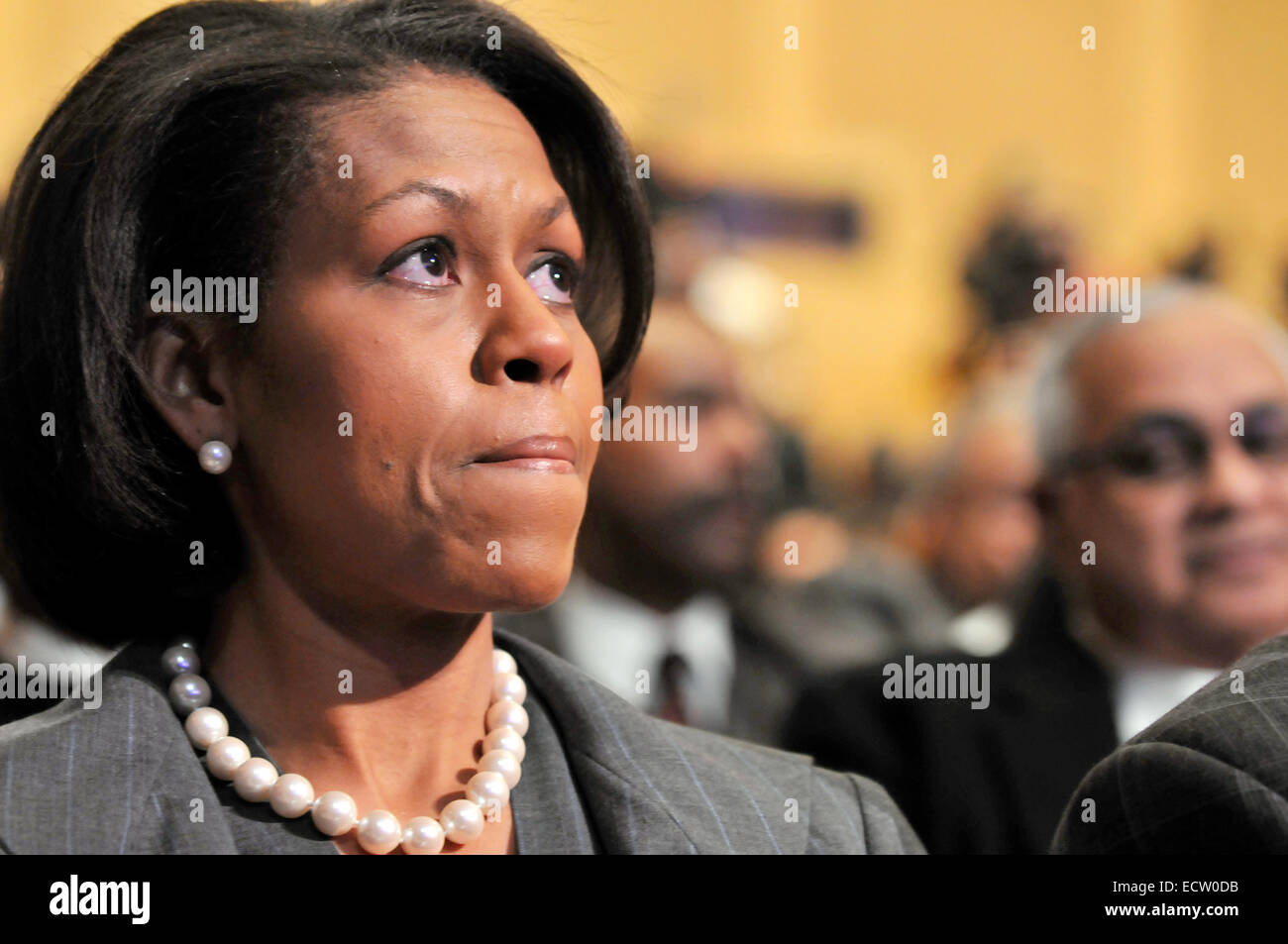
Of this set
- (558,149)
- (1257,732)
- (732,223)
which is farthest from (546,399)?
(732,223)

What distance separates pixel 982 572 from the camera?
198 inches

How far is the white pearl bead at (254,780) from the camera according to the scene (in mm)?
2006

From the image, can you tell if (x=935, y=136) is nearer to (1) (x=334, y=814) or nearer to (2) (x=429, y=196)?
(2) (x=429, y=196)

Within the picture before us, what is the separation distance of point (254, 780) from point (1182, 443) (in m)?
2.06

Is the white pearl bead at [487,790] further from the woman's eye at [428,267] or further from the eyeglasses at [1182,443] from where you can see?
the eyeglasses at [1182,443]

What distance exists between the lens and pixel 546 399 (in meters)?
2.00

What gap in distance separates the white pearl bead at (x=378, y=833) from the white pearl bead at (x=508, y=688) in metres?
0.29

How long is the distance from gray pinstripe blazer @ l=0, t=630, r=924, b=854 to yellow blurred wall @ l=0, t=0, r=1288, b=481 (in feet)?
17.0

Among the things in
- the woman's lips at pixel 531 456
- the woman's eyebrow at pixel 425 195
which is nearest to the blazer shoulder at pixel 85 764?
the woman's lips at pixel 531 456

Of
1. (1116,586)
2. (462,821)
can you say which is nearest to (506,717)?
(462,821)

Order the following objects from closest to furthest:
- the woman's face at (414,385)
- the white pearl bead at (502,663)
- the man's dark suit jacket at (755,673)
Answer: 1. the woman's face at (414,385)
2. the white pearl bead at (502,663)
3. the man's dark suit jacket at (755,673)

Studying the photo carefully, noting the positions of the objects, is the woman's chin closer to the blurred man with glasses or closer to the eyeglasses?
the blurred man with glasses

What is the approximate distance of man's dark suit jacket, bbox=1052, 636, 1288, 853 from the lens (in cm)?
182
